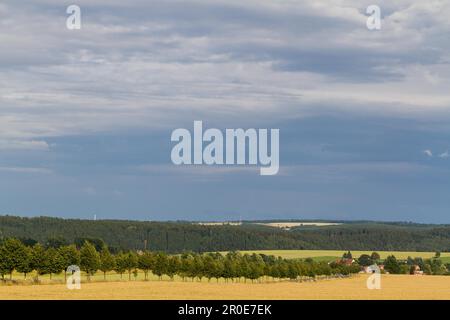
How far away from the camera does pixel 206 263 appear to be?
16712 centimetres

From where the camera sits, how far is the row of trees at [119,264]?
442 feet

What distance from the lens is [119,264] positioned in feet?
520

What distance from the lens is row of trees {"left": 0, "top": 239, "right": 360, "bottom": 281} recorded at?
134625 mm
